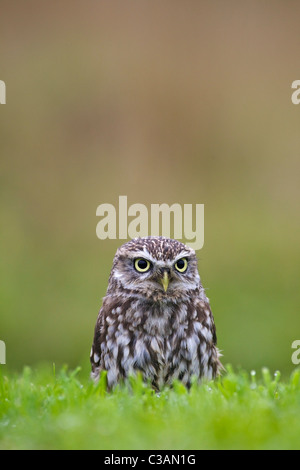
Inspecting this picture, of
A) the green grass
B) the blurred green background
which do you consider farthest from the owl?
the blurred green background

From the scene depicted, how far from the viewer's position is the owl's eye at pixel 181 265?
5.12m

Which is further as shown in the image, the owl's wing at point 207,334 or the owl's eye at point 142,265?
the owl's wing at point 207,334

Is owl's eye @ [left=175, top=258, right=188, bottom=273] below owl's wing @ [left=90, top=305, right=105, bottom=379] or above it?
above

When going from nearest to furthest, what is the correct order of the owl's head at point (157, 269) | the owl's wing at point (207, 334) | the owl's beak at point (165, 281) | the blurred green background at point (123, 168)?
the owl's beak at point (165, 281) → the owl's head at point (157, 269) → the owl's wing at point (207, 334) → the blurred green background at point (123, 168)

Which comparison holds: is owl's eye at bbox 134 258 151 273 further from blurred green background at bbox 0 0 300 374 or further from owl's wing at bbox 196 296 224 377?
blurred green background at bbox 0 0 300 374

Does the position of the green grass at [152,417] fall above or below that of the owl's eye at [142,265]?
below

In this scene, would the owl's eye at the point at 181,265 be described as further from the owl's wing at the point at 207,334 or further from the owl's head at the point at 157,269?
the owl's wing at the point at 207,334

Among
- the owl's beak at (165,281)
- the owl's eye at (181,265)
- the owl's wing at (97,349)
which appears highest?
the owl's eye at (181,265)

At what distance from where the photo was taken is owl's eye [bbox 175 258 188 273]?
16.8 ft

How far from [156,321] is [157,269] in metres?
0.35

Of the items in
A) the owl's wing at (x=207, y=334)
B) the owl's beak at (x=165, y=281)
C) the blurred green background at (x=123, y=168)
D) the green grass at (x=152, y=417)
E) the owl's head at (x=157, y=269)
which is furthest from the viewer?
the blurred green background at (x=123, y=168)

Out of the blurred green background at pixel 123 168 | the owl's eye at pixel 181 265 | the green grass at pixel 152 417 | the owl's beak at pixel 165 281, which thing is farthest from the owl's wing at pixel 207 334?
the blurred green background at pixel 123 168

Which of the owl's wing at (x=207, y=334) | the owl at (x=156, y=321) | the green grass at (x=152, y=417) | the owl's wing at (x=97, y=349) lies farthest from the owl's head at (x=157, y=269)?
the green grass at (x=152, y=417)
